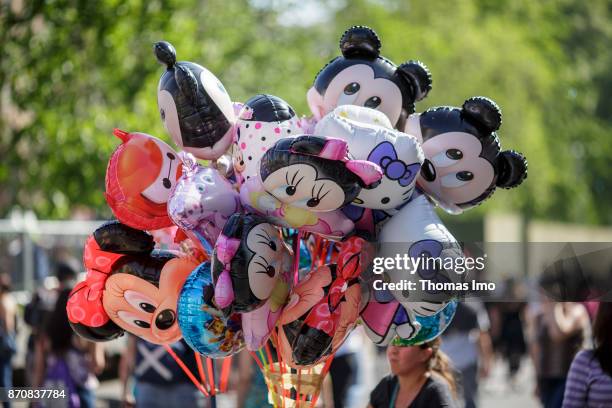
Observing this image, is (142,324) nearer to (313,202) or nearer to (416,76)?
(313,202)

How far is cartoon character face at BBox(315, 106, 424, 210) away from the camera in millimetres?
3705

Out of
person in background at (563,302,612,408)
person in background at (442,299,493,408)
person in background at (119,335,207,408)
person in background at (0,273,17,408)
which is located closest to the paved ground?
person in background at (0,273,17,408)

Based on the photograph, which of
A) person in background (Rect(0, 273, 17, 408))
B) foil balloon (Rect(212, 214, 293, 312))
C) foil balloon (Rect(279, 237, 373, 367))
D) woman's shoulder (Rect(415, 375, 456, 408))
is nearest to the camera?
foil balloon (Rect(212, 214, 293, 312))

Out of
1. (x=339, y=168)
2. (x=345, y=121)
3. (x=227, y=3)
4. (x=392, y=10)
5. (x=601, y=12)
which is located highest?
(x=601, y=12)

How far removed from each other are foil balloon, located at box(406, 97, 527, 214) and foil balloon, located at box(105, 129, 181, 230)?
3.49 ft

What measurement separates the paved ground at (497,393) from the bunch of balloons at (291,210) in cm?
620

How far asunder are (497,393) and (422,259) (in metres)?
10.7

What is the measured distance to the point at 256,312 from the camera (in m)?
3.85

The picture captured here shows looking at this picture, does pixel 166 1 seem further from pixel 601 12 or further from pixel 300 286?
pixel 601 12

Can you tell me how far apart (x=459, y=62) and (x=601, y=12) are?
11376mm

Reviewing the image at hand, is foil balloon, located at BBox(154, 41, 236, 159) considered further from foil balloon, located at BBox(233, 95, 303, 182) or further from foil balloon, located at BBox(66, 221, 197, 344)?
foil balloon, located at BBox(66, 221, 197, 344)

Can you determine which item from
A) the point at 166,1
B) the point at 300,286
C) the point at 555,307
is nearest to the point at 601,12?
the point at 166,1

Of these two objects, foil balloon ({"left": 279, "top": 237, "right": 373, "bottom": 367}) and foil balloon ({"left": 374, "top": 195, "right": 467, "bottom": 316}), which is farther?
foil balloon ({"left": 279, "top": 237, "right": 373, "bottom": 367})

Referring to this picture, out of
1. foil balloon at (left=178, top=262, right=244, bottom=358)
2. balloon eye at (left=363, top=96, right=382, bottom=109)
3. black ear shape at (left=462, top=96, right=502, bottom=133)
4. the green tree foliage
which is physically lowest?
foil balloon at (left=178, top=262, right=244, bottom=358)
